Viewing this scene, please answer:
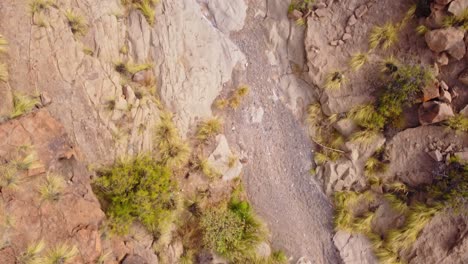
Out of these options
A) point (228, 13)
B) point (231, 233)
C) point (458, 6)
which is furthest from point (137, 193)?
point (458, 6)

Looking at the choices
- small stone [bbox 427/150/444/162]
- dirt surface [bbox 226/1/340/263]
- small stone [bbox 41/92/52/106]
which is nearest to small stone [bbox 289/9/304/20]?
Result: dirt surface [bbox 226/1/340/263]

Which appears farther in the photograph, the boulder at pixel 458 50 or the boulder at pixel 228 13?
the boulder at pixel 228 13

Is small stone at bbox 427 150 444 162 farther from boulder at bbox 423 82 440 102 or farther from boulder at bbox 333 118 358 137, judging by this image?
boulder at bbox 333 118 358 137

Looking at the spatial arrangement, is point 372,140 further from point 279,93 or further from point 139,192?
point 139,192

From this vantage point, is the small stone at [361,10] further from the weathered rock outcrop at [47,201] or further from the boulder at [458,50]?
the weathered rock outcrop at [47,201]

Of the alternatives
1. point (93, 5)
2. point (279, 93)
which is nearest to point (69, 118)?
point (93, 5)

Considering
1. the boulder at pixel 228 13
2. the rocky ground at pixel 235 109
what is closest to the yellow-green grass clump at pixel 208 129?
the rocky ground at pixel 235 109

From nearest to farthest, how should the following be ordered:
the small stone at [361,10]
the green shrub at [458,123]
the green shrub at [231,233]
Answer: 1. the green shrub at [458,123]
2. the green shrub at [231,233]
3. the small stone at [361,10]
